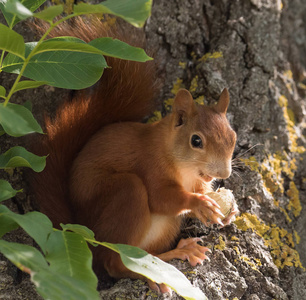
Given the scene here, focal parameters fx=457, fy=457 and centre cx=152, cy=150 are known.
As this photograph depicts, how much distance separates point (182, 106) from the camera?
64.9 inches

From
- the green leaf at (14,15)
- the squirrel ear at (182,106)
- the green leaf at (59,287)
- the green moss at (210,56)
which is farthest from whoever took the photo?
the green moss at (210,56)

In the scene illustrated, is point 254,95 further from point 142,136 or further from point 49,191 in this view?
point 49,191

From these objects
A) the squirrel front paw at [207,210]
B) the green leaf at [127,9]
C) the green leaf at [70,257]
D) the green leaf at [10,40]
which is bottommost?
the squirrel front paw at [207,210]

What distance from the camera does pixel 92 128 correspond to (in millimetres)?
1755

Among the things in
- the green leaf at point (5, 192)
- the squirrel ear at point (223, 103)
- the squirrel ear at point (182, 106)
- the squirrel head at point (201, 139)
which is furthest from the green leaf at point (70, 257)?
the squirrel ear at point (223, 103)

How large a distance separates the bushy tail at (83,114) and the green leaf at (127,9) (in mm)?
679

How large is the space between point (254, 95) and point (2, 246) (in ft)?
4.37

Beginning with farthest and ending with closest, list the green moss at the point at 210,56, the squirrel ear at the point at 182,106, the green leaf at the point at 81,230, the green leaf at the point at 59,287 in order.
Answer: the green moss at the point at 210,56 < the squirrel ear at the point at 182,106 < the green leaf at the point at 81,230 < the green leaf at the point at 59,287

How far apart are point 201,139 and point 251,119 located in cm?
43

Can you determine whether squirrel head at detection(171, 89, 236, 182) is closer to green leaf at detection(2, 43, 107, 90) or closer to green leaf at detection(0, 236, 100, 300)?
green leaf at detection(2, 43, 107, 90)

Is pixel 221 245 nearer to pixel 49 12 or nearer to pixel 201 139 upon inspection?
pixel 201 139

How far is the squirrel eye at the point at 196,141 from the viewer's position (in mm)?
1596

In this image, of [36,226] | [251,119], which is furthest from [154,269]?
[251,119]

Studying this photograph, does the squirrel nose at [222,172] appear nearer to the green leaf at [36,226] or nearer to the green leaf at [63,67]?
the green leaf at [63,67]
